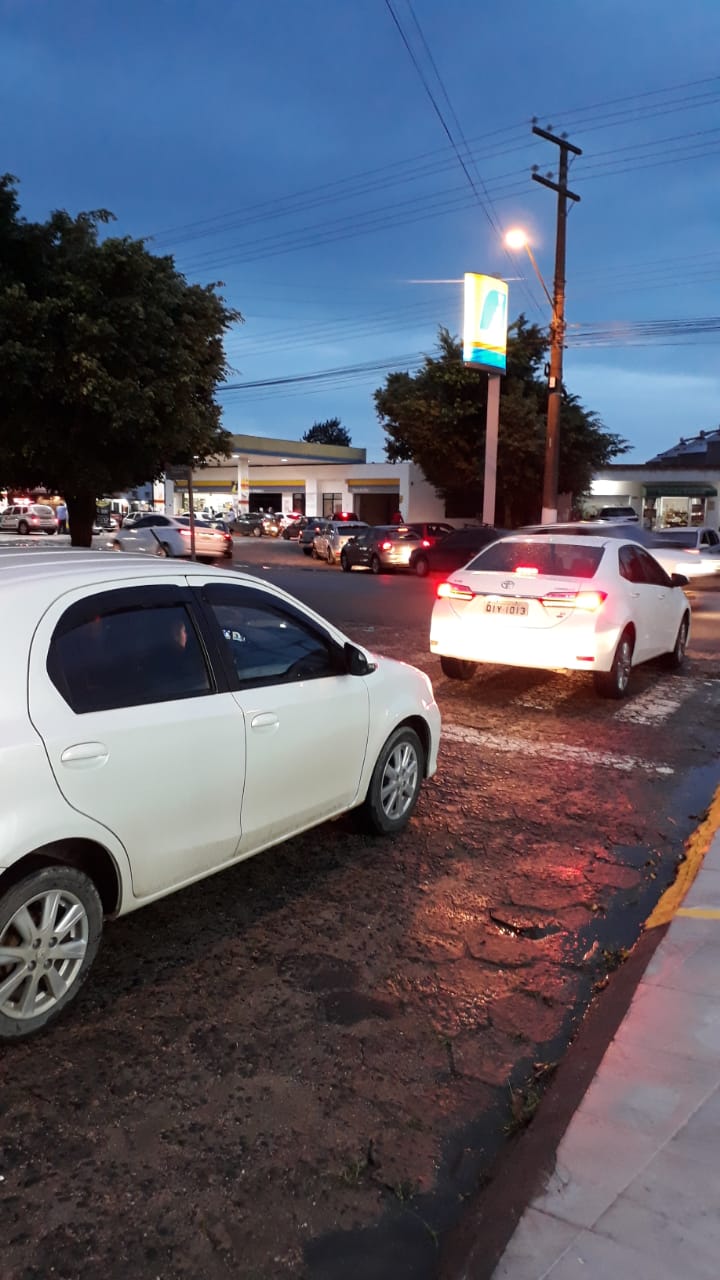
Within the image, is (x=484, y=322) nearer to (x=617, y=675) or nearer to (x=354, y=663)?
(x=617, y=675)

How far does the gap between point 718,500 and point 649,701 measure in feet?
164

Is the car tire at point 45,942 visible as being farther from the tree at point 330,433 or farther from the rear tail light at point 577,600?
the tree at point 330,433

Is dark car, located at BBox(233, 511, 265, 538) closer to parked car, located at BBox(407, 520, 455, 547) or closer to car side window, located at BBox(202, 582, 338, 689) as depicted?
parked car, located at BBox(407, 520, 455, 547)

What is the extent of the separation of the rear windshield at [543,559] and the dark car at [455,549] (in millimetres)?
15597

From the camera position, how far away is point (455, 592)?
906 centimetres

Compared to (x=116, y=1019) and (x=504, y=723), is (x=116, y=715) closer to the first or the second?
(x=116, y=1019)

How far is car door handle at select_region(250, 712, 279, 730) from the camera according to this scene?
4033mm

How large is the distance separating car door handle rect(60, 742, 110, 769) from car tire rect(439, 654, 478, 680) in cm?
657

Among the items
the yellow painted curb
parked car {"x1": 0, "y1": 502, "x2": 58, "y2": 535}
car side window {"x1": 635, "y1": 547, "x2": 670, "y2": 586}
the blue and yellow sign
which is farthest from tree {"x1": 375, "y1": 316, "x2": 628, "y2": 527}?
the yellow painted curb

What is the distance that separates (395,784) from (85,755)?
2.33 metres

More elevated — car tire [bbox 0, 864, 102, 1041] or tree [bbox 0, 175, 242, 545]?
tree [bbox 0, 175, 242, 545]

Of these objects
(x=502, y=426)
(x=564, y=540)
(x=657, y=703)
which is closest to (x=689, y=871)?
(x=657, y=703)

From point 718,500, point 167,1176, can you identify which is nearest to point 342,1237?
point 167,1176

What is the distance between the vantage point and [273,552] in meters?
39.3
